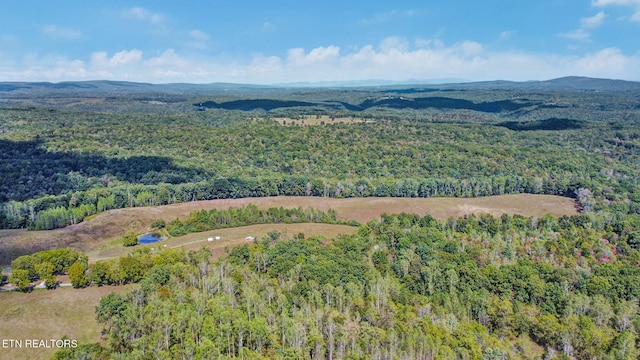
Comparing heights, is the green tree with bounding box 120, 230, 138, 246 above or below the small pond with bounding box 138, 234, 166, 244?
above

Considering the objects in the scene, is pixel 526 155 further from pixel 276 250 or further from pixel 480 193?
pixel 276 250

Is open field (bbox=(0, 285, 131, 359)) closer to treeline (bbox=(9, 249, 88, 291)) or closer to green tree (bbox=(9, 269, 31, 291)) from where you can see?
green tree (bbox=(9, 269, 31, 291))

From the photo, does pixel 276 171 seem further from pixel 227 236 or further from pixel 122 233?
pixel 122 233

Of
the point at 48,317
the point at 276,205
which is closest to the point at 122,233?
the point at 276,205

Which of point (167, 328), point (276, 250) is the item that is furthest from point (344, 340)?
point (276, 250)

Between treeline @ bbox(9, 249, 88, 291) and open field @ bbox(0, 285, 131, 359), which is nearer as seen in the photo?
open field @ bbox(0, 285, 131, 359)

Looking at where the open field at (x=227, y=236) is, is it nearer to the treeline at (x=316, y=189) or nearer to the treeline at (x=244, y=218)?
the treeline at (x=244, y=218)

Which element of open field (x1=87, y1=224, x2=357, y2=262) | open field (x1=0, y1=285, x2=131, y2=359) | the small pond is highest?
open field (x1=0, y1=285, x2=131, y2=359)

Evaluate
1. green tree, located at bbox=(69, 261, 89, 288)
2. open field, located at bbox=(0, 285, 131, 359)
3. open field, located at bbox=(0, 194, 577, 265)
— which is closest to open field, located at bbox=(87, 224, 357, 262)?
open field, located at bbox=(0, 194, 577, 265)
